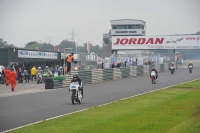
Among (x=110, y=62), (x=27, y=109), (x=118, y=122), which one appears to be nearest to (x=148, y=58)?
(x=110, y=62)

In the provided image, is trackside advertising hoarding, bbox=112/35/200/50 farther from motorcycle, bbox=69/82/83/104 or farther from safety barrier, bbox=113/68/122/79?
motorcycle, bbox=69/82/83/104

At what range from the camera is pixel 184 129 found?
460 inches

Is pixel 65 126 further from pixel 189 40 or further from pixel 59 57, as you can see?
pixel 189 40

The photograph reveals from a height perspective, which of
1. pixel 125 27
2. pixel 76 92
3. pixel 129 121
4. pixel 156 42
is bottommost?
pixel 129 121

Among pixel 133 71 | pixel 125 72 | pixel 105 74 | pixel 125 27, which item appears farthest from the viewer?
pixel 125 27

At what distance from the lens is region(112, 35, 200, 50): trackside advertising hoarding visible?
76438mm

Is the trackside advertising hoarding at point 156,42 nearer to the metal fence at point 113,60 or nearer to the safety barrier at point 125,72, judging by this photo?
the metal fence at point 113,60

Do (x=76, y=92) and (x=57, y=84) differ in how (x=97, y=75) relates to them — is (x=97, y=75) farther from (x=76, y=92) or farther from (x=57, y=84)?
(x=76, y=92)

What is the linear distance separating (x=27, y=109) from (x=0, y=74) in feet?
72.3

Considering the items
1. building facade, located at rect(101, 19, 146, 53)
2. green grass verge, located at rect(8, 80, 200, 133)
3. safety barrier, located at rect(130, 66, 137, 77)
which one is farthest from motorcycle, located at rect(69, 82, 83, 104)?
building facade, located at rect(101, 19, 146, 53)

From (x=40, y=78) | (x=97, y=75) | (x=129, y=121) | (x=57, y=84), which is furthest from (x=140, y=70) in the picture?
(x=129, y=121)

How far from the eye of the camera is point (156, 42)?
261ft

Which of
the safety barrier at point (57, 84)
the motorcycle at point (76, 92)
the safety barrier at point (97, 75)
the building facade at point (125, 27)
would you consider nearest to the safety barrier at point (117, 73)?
the safety barrier at point (97, 75)

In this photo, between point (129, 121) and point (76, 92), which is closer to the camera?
point (129, 121)
